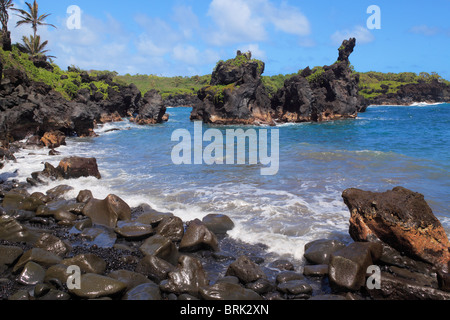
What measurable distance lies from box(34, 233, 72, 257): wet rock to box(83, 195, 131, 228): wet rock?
1829 mm

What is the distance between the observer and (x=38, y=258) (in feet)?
20.1

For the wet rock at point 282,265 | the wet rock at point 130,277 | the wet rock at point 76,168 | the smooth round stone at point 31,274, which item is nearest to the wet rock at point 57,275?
the smooth round stone at point 31,274

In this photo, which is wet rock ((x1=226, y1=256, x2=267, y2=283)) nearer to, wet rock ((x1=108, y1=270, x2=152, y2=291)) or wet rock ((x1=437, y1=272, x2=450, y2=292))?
wet rock ((x1=108, y1=270, x2=152, y2=291))

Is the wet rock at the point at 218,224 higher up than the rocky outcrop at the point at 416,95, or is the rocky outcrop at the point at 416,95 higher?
the rocky outcrop at the point at 416,95

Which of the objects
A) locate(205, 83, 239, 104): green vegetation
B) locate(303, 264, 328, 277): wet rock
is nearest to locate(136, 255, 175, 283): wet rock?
locate(303, 264, 328, 277): wet rock

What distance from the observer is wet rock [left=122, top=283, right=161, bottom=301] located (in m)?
5.03

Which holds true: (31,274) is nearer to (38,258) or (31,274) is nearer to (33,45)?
(38,258)

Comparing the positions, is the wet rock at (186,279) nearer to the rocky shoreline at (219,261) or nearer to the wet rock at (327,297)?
the rocky shoreline at (219,261)

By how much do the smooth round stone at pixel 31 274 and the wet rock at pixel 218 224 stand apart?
395 centimetres

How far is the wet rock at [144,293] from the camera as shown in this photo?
5027 mm

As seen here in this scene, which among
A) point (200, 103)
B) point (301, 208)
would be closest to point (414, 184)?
point (301, 208)

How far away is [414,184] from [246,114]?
39429mm

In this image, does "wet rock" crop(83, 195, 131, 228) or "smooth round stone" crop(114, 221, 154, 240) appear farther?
"wet rock" crop(83, 195, 131, 228)

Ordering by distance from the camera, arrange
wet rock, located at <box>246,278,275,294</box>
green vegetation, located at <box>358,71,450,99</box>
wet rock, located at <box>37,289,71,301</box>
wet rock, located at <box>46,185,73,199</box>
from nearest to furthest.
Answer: wet rock, located at <box>37,289,71,301</box> < wet rock, located at <box>246,278,275,294</box> < wet rock, located at <box>46,185,73,199</box> < green vegetation, located at <box>358,71,450,99</box>
